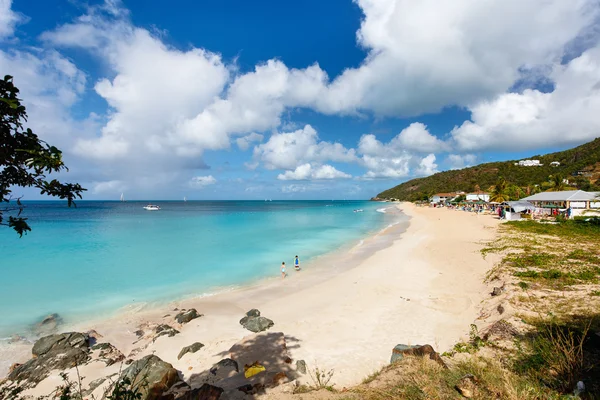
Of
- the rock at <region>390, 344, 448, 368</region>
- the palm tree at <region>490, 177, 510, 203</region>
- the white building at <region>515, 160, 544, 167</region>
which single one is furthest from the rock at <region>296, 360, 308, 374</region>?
the white building at <region>515, 160, 544, 167</region>

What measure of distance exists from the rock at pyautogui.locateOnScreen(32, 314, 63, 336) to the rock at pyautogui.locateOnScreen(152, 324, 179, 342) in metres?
5.08

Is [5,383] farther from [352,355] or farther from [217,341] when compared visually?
[352,355]

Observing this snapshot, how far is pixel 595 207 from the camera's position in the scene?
107ft

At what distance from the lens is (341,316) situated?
1053 centimetres

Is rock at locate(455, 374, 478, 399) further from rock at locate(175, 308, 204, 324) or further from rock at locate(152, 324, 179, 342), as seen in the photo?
rock at locate(175, 308, 204, 324)

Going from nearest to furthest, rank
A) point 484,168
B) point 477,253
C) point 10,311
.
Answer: point 10,311
point 477,253
point 484,168

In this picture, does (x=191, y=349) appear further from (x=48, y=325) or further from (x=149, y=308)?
(x=48, y=325)

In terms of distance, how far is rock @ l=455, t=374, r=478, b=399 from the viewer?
4.41 metres

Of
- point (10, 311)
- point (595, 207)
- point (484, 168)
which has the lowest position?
point (10, 311)

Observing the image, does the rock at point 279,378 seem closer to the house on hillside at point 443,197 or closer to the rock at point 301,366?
the rock at point 301,366

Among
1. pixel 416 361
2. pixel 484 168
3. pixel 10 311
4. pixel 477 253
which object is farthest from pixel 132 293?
pixel 484 168

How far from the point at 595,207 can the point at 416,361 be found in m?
43.1

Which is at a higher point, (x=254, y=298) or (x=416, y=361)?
(x=416, y=361)

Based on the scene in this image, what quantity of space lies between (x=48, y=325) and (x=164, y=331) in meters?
6.58
